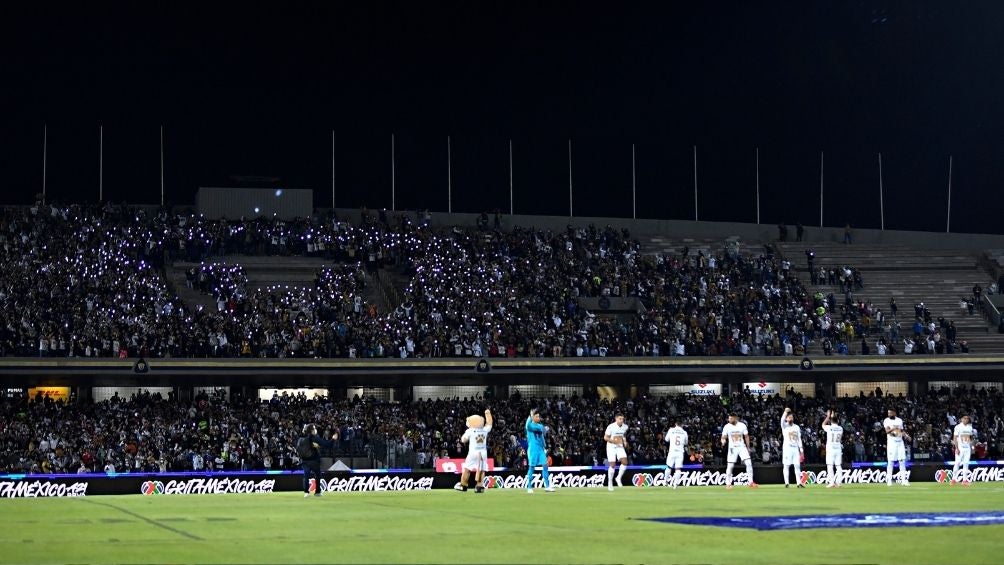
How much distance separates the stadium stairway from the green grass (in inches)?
1456

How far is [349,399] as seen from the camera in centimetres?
5506

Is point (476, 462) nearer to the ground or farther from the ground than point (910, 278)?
nearer to the ground

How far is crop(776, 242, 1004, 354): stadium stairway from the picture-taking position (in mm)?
62156

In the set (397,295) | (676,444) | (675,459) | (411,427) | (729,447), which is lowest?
(411,427)

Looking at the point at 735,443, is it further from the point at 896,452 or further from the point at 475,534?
the point at 475,534

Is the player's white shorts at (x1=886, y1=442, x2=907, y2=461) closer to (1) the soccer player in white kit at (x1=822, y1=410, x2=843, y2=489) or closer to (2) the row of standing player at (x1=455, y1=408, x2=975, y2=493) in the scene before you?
(2) the row of standing player at (x1=455, y1=408, x2=975, y2=493)

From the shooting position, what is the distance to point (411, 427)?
49969 mm

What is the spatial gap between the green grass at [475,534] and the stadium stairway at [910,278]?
37.0 m

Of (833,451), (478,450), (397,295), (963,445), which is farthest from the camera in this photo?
(397,295)

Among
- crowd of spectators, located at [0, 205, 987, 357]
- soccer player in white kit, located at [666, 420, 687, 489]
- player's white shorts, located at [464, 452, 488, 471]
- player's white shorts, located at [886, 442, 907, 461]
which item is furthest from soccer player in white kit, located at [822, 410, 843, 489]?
crowd of spectators, located at [0, 205, 987, 357]

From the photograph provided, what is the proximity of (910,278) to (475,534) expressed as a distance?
54211 mm

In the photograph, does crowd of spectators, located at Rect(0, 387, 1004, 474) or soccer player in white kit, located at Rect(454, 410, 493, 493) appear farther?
crowd of spectators, located at Rect(0, 387, 1004, 474)

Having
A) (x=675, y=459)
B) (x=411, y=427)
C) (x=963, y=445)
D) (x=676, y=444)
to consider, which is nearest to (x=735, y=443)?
(x=676, y=444)

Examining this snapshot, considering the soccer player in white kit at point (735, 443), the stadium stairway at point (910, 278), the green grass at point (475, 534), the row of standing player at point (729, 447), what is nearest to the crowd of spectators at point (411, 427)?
the stadium stairway at point (910, 278)
